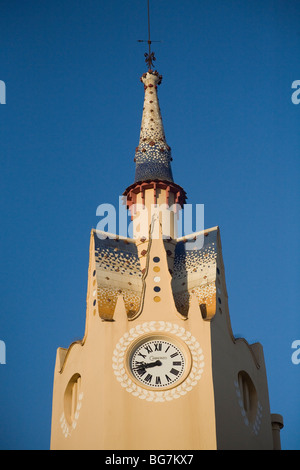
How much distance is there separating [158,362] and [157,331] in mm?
1057

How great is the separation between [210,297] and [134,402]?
486 cm

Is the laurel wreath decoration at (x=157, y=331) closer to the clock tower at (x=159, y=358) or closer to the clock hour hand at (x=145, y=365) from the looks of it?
the clock tower at (x=159, y=358)

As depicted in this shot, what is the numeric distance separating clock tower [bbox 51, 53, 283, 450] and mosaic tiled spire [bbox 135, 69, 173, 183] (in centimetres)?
127

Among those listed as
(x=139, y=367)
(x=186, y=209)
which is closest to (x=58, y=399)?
(x=139, y=367)

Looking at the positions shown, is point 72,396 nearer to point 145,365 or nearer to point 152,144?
point 145,365

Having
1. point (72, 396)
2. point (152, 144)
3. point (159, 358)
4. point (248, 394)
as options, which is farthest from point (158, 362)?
point (152, 144)

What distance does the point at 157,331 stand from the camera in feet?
114

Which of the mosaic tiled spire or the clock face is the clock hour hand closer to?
the clock face

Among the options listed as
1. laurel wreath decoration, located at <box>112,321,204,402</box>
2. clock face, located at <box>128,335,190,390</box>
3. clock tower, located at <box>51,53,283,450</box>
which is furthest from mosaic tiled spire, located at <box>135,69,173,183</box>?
clock face, located at <box>128,335,190,390</box>

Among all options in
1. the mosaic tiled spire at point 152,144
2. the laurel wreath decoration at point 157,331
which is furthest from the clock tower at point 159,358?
the mosaic tiled spire at point 152,144

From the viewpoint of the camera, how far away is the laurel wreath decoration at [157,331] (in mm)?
33625

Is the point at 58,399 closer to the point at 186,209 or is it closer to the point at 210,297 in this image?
the point at 210,297

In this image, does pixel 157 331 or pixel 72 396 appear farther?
pixel 72 396

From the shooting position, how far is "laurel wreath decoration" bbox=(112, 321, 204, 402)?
33625 millimetres
